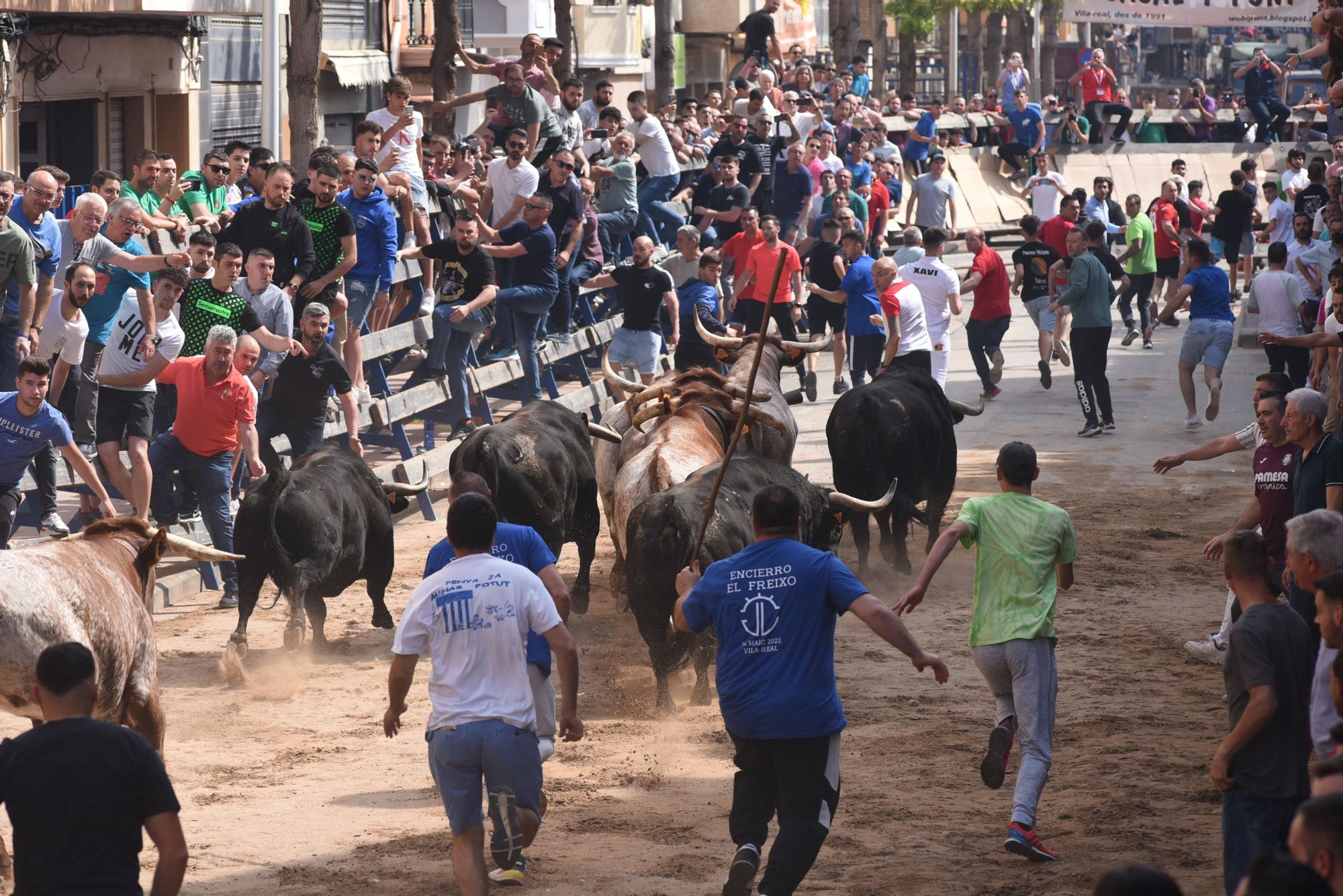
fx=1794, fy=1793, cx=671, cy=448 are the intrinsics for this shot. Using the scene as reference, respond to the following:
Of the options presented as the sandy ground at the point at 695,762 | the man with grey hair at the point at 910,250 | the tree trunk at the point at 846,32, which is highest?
the tree trunk at the point at 846,32

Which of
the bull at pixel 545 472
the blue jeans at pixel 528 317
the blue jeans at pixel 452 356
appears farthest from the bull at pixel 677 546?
the blue jeans at pixel 528 317

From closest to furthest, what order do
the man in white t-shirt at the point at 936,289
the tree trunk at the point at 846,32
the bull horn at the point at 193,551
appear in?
the bull horn at the point at 193,551 → the man in white t-shirt at the point at 936,289 → the tree trunk at the point at 846,32

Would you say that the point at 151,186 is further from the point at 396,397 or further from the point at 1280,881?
the point at 1280,881

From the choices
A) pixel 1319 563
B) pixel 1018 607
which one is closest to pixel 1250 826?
pixel 1319 563

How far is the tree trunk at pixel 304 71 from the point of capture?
1814 cm

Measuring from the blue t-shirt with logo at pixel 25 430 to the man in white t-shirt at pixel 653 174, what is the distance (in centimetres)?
1188

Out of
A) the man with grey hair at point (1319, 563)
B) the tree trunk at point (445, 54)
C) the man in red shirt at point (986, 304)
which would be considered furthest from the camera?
the tree trunk at point (445, 54)

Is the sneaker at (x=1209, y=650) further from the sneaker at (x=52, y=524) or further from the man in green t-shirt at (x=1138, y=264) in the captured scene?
the man in green t-shirt at (x=1138, y=264)

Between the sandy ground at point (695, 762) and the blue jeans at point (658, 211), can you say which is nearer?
the sandy ground at point (695, 762)

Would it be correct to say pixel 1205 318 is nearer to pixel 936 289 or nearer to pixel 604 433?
pixel 936 289

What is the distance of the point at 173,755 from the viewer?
9117 mm

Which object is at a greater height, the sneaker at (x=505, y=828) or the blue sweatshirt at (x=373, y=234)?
the blue sweatshirt at (x=373, y=234)

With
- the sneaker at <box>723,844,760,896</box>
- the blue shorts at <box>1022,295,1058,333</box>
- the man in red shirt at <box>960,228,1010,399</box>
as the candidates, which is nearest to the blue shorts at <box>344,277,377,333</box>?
the man in red shirt at <box>960,228,1010,399</box>

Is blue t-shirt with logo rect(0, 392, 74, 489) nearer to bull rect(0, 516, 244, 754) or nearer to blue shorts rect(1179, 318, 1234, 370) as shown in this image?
bull rect(0, 516, 244, 754)
